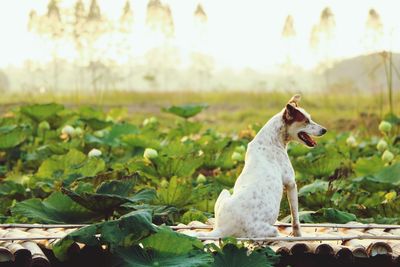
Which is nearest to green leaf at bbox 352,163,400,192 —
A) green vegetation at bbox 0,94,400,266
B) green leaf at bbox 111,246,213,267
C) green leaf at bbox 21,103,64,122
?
green vegetation at bbox 0,94,400,266

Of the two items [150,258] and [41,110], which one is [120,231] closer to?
[150,258]

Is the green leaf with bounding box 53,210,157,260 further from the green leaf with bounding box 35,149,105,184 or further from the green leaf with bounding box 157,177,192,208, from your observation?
the green leaf with bounding box 35,149,105,184

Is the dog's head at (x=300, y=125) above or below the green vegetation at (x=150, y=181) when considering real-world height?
above

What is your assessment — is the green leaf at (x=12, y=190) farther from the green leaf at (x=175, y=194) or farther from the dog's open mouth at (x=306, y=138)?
the dog's open mouth at (x=306, y=138)

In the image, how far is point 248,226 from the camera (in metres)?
3.08

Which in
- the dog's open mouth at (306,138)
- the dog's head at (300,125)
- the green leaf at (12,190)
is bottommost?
the green leaf at (12,190)

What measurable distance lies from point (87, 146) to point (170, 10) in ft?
22.5

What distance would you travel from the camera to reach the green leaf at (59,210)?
12.2 ft

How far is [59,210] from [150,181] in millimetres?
1460

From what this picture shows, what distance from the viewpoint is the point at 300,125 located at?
3141 millimetres

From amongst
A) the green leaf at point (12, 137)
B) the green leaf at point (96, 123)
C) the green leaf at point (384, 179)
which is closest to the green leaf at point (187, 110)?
the green leaf at point (96, 123)

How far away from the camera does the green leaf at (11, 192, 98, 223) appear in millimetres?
3715

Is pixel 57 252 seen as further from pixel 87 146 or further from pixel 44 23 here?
pixel 44 23

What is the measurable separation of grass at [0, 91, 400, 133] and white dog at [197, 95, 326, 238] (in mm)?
7525
